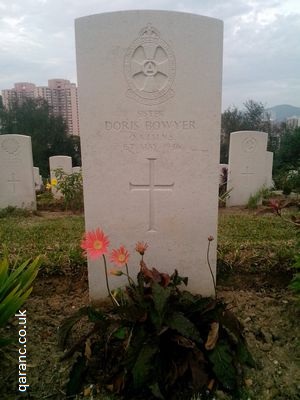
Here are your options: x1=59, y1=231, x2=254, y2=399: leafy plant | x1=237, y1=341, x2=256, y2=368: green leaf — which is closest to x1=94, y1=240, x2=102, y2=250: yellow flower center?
x1=59, y1=231, x2=254, y2=399: leafy plant

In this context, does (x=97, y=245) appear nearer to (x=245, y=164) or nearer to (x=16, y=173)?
(x=16, y=173)

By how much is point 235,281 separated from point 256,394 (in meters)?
1.21

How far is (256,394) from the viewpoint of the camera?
4.96 feet

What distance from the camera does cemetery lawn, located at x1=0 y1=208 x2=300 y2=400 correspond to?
1583 mm

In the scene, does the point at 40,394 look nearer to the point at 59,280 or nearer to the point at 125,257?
the point at 125,257

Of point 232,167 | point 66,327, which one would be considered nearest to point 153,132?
point 66,327

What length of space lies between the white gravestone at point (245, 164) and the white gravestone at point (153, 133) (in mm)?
4964

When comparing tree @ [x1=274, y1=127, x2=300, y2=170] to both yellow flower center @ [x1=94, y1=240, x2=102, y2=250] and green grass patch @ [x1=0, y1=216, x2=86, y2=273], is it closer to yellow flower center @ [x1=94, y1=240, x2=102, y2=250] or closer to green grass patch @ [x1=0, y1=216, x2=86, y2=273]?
green grass patch @ [x1=0, y1=216, x2=86, y2=273]

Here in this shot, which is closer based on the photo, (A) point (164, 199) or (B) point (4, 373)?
(B) point (4, 373)

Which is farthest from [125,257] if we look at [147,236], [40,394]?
[40,394]

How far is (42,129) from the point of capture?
25.1 m

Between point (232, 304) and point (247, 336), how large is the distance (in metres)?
0.38

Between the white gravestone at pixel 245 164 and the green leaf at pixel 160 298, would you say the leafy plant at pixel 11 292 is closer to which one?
the green leaf at pixel 160 298

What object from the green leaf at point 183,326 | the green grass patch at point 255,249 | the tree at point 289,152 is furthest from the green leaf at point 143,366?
the tree at point 289,152
